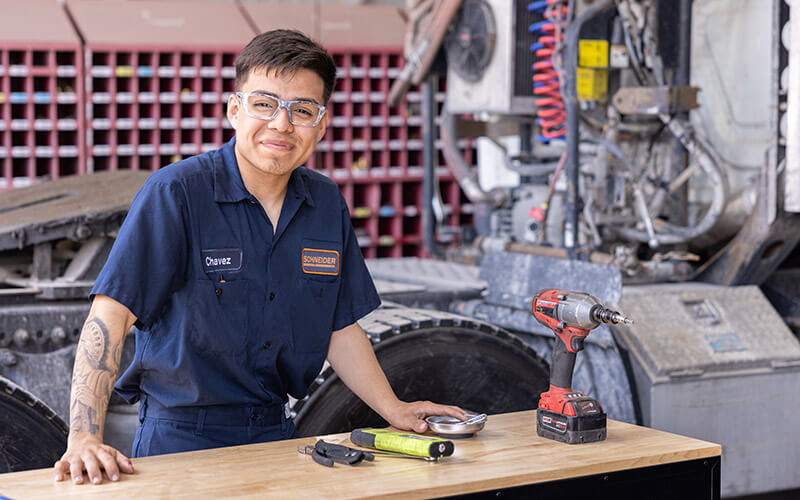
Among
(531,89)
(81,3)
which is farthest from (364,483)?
(81,3)

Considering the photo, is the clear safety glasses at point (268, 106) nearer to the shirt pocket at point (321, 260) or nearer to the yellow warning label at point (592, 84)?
the shirt pocket at point (321, 260)

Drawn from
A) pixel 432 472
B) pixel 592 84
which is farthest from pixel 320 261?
pixel 592 84

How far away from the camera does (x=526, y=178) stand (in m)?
4.80

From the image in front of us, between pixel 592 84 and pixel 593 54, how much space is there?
122 mm

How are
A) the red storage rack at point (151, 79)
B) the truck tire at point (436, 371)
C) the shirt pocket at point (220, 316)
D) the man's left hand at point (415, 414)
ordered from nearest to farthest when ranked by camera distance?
the shirt pocket at point (220, 316) < the man's left hand at point (415, 414) < the truck tire at point (436, 371) < the red storage rack at point (151, 79)

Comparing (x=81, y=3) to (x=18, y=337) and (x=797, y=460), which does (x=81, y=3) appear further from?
(x=797, y=460)

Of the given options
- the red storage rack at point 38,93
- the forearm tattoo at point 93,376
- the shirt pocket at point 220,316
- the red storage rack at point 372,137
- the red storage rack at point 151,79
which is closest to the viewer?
the forearm tattoo at point 93,376

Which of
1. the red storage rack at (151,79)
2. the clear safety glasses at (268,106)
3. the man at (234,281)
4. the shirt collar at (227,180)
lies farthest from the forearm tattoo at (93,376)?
the red storage rack at (151,79)

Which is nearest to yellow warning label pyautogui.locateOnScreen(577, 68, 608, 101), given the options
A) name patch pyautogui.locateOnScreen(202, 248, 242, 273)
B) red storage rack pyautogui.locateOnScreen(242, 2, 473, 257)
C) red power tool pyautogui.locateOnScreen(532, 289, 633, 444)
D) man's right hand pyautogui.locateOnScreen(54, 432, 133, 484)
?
red power tool pyautogui.locateOnScreen(532, 289, 633, 444)

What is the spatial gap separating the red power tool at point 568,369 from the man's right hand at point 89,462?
2.97 feet

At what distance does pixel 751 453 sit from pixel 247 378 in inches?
80.5

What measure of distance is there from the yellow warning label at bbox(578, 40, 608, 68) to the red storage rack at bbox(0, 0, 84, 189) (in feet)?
14.3

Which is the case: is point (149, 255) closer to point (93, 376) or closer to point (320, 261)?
point (93, 376)

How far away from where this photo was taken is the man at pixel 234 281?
2043 millimetres
